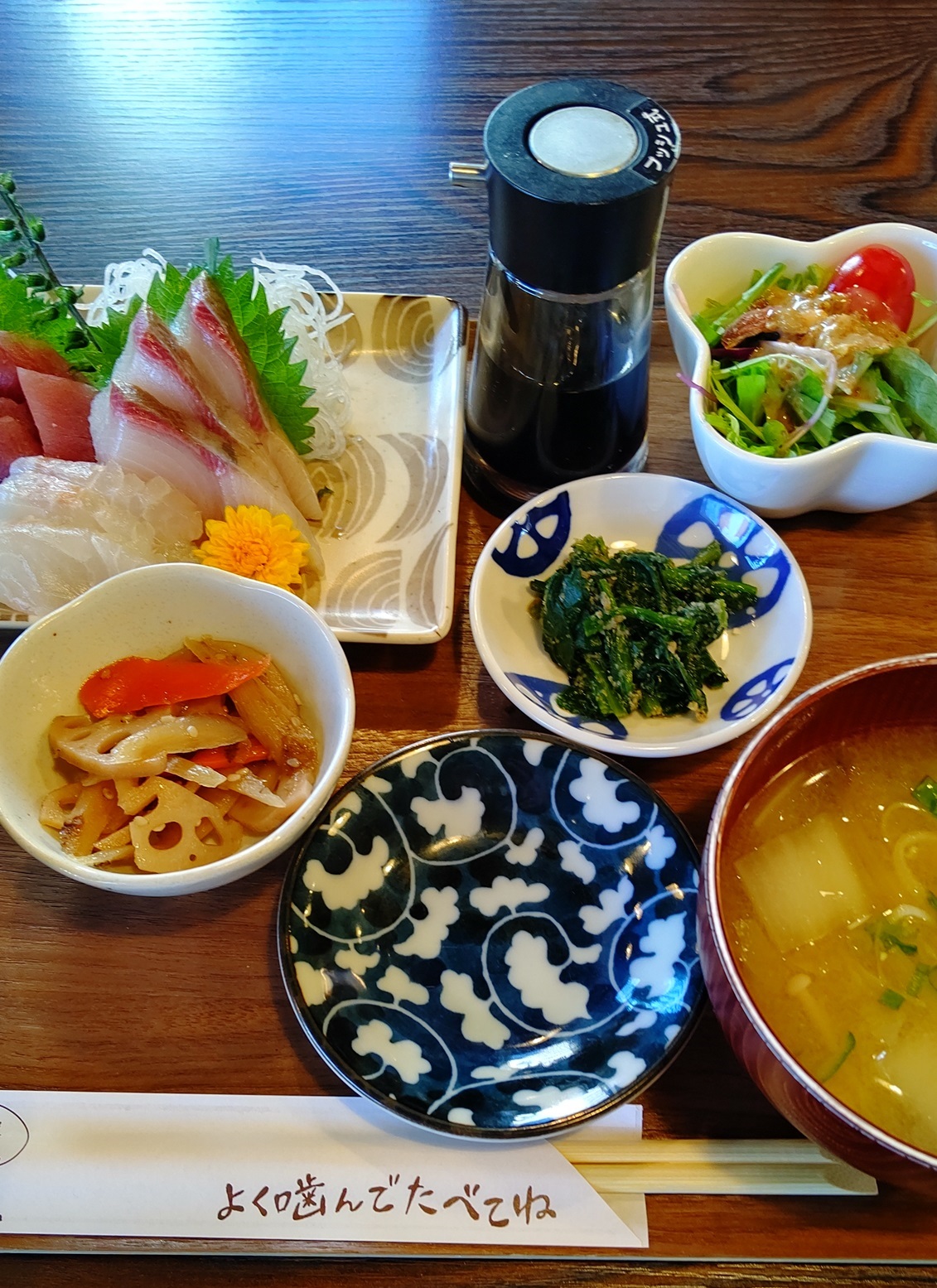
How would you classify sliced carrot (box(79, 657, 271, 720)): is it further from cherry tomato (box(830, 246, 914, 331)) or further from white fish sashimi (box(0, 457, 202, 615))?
cherry tomato (box(830, 246, 914, 331))

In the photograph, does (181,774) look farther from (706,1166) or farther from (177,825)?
(706,1166)

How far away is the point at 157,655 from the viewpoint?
117 cm

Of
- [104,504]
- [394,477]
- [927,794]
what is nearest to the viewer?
[927,794]

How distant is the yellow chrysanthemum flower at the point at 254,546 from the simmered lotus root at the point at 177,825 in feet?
1.15

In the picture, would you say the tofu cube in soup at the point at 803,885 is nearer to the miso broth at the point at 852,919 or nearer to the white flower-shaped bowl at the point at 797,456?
the miso broth at the point at 852,919

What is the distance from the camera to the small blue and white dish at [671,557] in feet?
3.81

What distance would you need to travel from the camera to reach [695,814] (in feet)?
3.81

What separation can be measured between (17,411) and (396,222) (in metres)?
0.88

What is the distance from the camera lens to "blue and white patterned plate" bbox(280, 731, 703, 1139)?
3.11 ft

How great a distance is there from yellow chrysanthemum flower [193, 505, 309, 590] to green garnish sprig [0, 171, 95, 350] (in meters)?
0.40

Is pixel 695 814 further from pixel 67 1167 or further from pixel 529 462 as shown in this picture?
pixel 67 1167

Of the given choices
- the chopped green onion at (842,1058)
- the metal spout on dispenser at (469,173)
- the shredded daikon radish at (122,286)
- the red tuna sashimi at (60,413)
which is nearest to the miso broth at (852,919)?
the chopped green onion at (842,1058)

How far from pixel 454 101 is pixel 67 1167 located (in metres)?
2.19

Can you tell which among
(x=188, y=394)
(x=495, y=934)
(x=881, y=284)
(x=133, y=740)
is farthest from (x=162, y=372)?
(x=881, y=284)
